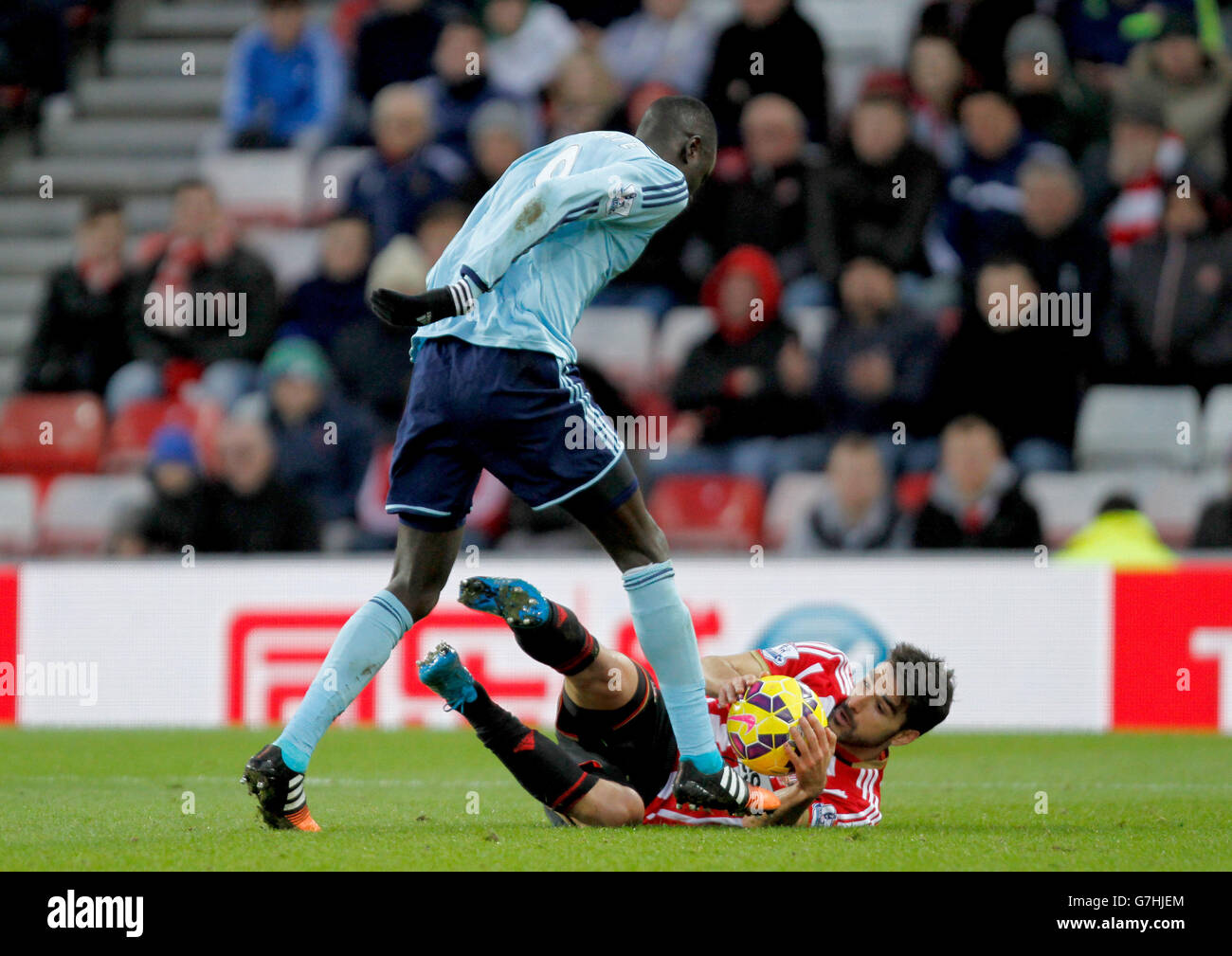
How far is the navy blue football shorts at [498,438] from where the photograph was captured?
522cm

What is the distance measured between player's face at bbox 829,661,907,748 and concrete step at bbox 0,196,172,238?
10811 millimetres

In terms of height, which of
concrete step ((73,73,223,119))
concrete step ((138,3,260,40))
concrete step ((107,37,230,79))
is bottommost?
concrete step ((73,73,223,119))

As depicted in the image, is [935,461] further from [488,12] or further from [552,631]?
[552,631]

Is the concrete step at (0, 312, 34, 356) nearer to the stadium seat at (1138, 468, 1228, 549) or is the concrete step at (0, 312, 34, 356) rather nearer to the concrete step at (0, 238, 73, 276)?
the concrete step at (0, 238, 73, 276)

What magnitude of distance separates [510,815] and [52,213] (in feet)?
35.9

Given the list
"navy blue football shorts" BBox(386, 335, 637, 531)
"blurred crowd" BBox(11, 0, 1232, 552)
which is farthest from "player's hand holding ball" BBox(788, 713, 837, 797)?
"blurred crowd" BBox(11, 0, 1232, 552)

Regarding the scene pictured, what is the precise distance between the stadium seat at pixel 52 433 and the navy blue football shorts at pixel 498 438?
7872 millimetres

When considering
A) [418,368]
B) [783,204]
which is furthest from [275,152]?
[418,368]

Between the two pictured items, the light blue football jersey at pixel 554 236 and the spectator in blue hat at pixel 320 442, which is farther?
the spectator in blue hat at pixel 320 442

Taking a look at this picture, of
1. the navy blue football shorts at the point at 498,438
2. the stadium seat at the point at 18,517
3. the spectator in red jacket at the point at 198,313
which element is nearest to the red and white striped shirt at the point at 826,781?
the navy blue football shorts at the point at 498,438

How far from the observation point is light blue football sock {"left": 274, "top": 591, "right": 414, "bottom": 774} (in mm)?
5184

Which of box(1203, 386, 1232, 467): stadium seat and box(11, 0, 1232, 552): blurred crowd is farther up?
box(11, 0, 1232, 552): blurred crowd

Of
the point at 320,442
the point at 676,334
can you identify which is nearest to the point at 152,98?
the point at 320,442

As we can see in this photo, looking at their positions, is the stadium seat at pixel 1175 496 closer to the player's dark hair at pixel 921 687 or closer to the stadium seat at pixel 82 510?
the player's dark hair at pixel 921 687
